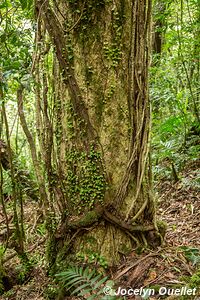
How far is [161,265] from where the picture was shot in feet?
7.25

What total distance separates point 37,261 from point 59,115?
122 cm

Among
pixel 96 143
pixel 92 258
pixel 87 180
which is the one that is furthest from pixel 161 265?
pixel 96 143

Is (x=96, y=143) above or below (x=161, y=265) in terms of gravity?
above

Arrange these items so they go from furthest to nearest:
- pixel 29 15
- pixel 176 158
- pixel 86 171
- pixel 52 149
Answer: pixel 176 158 < pixel 29 15 < pixel 52 149 < pixel 86 171

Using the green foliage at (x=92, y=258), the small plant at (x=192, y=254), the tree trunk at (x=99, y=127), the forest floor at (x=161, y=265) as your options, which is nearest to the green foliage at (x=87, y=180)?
the tree trunk at (x=99, y=127)

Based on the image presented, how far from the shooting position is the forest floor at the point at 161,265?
6.59ft

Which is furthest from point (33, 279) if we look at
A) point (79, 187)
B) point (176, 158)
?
point (176, 158)

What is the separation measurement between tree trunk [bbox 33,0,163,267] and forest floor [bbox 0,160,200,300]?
14 cm

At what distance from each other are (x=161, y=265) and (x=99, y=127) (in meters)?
1.01

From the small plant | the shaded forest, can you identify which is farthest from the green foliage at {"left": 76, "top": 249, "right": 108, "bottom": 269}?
the small plant

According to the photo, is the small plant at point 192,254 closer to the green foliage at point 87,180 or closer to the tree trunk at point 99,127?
the tree trunk at point 99,127

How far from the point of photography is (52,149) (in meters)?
2.44

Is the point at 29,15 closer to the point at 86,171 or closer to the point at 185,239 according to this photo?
the point at 86,171

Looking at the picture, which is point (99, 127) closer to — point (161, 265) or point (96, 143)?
point (96, 143)
